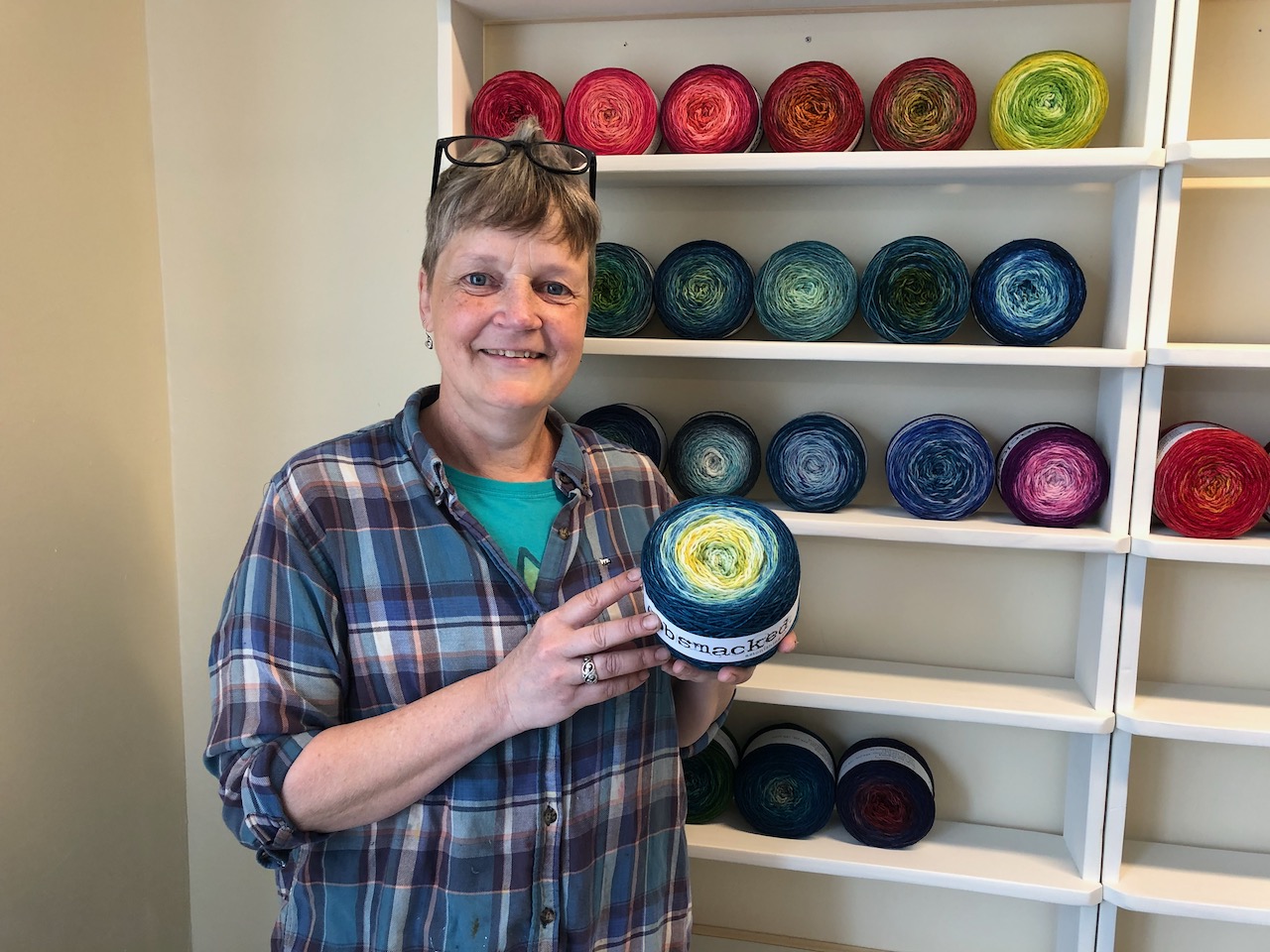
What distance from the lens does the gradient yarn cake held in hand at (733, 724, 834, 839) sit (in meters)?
1.70

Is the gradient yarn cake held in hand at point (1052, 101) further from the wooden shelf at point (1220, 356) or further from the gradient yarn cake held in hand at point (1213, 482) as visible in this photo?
the gradient yarn cake held in hand at point (1213, 482)

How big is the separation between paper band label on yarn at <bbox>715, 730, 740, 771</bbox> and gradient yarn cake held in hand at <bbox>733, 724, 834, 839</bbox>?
4 centimetres

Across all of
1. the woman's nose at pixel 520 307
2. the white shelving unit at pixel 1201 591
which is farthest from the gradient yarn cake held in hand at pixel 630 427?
the white shelving unit at pixel 1201 591

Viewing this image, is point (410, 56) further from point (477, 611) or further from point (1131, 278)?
point (1131, 278)

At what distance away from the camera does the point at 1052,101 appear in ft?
4.95

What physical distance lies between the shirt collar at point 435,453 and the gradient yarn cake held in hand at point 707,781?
2.46 feet

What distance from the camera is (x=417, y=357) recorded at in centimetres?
192

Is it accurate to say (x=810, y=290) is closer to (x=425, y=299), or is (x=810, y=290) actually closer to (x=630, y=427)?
(x=630, y=427)

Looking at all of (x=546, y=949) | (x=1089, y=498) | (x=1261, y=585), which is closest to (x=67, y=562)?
(x=546, y=949)

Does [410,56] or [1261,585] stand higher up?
[410,56]

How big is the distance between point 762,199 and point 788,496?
1.93 ft

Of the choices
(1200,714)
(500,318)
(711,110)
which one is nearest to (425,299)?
(500,318)

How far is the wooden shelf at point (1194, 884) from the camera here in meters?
1.56

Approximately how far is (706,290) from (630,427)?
29cm
